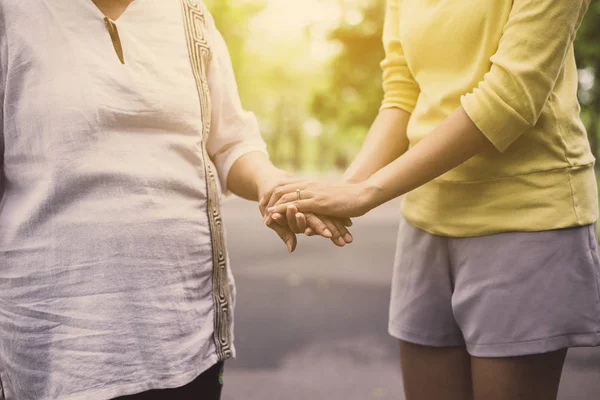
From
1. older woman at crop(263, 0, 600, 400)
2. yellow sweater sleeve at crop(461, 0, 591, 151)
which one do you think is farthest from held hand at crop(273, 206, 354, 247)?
yellow sweater sleeve at crop(461, 0, 591, 151)

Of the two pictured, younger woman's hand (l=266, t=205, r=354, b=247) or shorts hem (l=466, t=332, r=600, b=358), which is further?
younger woman's hand (l=266, t=205, r=354, b=247)

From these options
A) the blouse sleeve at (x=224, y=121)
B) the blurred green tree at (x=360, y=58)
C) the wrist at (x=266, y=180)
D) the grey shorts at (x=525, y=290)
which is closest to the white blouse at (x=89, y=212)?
the blouse sleeve at (x=224, y=121)

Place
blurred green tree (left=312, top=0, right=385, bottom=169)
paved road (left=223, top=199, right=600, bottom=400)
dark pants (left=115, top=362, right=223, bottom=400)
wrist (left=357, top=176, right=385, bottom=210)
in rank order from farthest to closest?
1. blurred green tree (left=312, top=0, right=385, bottom=169)
2. paved road (left=223, top=199, right=600, bottom=400)
3. wrist (left=357, top=176, right=385, bottom=210)
4. dark pants (left=115, top=362, right=223, bottom=400)

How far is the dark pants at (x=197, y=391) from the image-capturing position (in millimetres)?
1701

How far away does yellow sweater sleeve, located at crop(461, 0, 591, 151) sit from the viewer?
1.69 m

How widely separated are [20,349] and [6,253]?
0.23 meters

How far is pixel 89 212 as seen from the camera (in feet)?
5.32

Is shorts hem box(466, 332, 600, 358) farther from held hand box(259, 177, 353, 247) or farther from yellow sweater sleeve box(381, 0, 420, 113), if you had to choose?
yellow sweater sleeve box(381, 0, 420, 113)

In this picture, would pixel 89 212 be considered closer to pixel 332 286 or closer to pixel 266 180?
pixel 266 180

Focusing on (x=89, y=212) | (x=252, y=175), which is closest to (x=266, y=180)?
(x=252, y=175)

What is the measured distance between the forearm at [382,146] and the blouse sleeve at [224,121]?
0.34m

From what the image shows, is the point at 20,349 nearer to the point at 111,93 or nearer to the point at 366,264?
the point at 111,93

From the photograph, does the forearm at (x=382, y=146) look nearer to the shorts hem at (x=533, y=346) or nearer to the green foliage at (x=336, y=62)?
the shorts hem at (x=533, y=346)

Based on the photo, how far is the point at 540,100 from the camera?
5.60 ft
